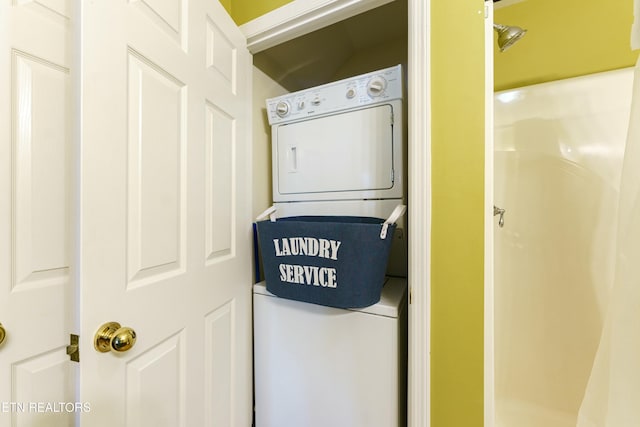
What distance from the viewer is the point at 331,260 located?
841mm

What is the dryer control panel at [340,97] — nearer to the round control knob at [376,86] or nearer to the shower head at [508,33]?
the round control knob at [376,86]

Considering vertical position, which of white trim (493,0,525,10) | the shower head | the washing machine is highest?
white trim (493,0,525,10)

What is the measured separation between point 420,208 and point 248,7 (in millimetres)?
1210

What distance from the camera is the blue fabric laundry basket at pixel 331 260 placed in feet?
2.65

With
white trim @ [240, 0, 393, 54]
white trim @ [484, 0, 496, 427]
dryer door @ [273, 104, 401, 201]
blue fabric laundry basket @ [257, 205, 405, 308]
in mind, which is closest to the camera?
white trim @ [484, 0, 496, 427]

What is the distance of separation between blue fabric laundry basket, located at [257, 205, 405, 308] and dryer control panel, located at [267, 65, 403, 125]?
1.73 ft

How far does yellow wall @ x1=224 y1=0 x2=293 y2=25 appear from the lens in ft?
3.49

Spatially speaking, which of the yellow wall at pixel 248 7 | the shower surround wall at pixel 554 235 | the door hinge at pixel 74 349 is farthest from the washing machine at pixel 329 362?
the yellow wall at pixel 248 7

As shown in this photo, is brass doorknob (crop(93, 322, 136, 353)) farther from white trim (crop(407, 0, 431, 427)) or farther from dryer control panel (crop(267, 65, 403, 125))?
dryer control panel (crop(267, 65, 403, 125))

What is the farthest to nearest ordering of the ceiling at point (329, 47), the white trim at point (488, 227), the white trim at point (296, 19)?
the ceiling at point (329, 47) < the white trim at point (296, 19) < the white trim at point (488, 227)

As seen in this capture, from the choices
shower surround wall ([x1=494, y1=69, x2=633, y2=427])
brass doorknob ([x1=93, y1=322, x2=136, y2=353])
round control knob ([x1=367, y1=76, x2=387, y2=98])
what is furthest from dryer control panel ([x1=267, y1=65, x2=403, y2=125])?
brass doorknob ([x1=93, y1=322, x2=136, y2=353])

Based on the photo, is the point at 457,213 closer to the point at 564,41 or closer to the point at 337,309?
the point at 337,309

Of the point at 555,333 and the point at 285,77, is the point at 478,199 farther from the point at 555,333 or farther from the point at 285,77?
the point at 285,77

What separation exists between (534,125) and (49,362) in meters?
2.07
